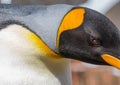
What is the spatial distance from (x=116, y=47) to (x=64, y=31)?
0.15m

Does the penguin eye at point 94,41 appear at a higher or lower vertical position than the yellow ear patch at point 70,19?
lower

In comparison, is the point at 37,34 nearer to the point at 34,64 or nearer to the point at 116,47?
the point at 34,64

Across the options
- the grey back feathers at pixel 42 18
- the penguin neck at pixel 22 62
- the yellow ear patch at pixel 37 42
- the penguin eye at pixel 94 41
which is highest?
the grey back feathers at pixel 42 18

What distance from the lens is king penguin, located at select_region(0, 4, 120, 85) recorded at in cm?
151

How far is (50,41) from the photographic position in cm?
156

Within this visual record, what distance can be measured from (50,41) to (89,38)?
118mm

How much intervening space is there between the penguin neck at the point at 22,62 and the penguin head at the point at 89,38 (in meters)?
0.07

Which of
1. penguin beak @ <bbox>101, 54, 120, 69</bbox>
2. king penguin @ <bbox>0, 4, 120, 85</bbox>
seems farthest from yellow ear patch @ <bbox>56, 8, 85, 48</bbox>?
penguin beak @ <bbox>101, 54, 120, 69</bbox>

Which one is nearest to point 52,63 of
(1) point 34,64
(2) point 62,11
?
(1) point 34,64

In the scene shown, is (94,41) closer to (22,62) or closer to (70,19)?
(70,19)

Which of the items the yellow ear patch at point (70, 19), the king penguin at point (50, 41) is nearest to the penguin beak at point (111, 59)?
the king penguin at point (50, 41)

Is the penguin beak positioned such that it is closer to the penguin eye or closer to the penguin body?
the penguin eye

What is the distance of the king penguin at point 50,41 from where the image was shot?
1508 mm

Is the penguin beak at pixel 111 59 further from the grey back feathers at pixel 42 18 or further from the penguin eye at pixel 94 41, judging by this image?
the grey back feathers at pixel 42 18
